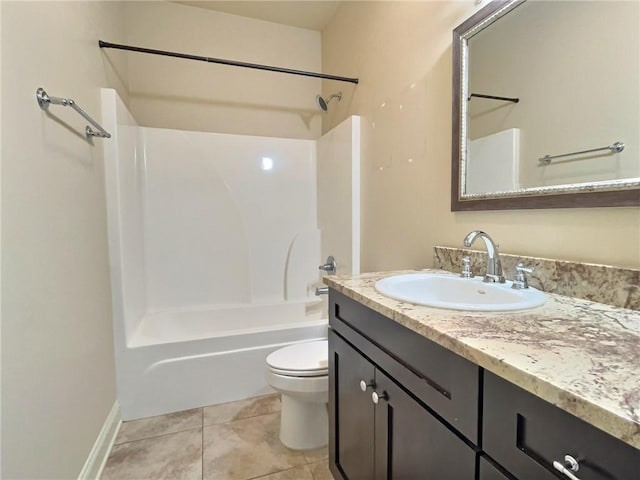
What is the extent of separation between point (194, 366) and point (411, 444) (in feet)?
4.89

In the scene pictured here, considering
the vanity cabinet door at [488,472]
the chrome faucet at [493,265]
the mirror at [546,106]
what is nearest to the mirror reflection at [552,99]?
the mirror at [546,106]

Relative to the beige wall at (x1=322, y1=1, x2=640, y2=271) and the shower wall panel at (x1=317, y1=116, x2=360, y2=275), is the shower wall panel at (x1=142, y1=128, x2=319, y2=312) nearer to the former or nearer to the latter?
the shower wall panel at (x1=317, y1=116, x2=360, y2=275)

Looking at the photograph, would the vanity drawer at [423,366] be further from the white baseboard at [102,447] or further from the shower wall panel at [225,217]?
the shower wall panel at [225,217]

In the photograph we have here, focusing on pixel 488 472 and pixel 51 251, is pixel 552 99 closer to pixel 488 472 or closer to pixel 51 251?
pixel 488 472

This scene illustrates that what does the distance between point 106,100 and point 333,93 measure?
156 cm

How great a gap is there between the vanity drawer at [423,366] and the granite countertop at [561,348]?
0.16 ft

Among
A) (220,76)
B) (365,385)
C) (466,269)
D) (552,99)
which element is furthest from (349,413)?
(220,76)

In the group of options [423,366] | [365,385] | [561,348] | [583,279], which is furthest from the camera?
[365,385]

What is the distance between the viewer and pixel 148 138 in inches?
94.2

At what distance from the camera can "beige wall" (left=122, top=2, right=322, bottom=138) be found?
94.4 inches

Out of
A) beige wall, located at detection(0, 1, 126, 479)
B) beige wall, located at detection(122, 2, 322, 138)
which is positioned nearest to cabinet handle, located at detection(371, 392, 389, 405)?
beige wall, located at detection(0, 1, 126, 479)

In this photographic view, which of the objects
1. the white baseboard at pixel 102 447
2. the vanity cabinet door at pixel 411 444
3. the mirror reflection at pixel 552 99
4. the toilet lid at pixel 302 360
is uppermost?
the mirror reflection at pixel 552 99

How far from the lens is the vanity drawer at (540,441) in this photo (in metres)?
0.39

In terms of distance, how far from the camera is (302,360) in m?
1.55
